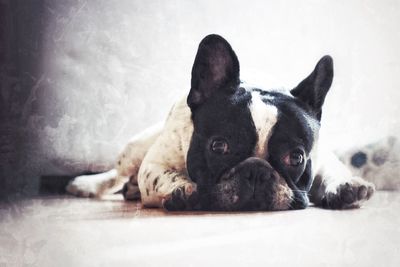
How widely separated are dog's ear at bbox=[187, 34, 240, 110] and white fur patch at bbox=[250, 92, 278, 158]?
0.39 feet

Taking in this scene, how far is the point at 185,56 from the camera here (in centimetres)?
188

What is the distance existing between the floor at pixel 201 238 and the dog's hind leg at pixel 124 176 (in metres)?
0.40

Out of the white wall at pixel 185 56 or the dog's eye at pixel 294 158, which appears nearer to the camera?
the dog's eye at pixel 294 158

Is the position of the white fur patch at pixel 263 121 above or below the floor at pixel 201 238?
above

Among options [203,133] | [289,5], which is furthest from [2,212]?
[289,5]

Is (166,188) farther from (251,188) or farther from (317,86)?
(317,86)

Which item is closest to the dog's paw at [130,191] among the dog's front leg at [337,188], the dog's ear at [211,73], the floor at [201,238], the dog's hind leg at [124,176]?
the dog's hind leg at [124,176]

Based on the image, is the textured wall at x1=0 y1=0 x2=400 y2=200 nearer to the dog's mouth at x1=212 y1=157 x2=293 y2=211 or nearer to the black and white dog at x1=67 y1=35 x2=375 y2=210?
the black and white dog at x1=67 y1=35 x2=375 y2=210

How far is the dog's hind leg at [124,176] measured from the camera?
2034mm

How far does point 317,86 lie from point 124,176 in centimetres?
91

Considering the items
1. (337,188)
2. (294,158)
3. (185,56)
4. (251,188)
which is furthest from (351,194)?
(185,56)

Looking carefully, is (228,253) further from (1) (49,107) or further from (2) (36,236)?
(1) (49,107)

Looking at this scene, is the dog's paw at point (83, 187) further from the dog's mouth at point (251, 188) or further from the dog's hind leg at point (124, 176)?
the dog's mouth at point (251, 188)

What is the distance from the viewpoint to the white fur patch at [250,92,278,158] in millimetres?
1547
